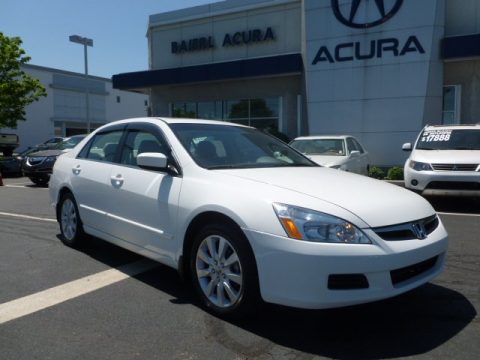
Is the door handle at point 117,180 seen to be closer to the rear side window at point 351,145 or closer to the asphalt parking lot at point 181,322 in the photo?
the asphalt parking lot at point 181,322

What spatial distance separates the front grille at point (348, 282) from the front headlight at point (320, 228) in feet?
0.74

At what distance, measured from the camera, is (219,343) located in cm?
314

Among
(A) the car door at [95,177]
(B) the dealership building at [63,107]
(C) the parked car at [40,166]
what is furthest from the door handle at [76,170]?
(B) the dealership building at [63,107]

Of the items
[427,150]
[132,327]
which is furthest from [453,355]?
[427,150]

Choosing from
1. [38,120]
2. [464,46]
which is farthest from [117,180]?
[38,120]

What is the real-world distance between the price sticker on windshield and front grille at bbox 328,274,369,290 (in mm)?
7634

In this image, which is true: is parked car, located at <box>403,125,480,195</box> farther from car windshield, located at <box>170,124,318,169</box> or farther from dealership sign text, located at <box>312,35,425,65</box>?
dealership sign text, located at <box>312,35,425,65</box>

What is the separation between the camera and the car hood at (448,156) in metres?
8.42

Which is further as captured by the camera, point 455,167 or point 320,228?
point 455,167

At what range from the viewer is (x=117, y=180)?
4684 millimetres

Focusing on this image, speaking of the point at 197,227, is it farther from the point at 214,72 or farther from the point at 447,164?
the point at 214,72

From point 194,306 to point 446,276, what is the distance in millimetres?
2533

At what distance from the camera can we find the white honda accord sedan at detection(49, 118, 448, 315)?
303 centimetres

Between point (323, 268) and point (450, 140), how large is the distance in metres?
7.80
